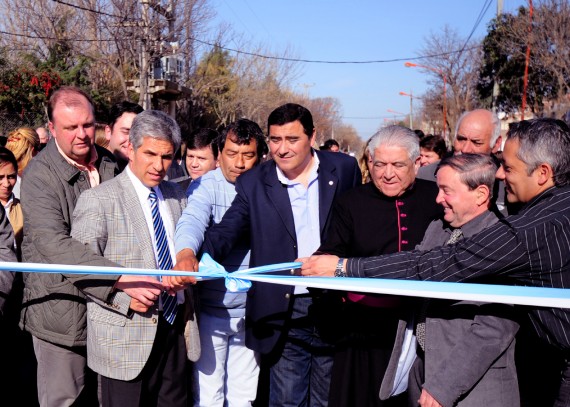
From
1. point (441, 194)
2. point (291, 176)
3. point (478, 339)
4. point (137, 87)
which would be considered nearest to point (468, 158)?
point (441, 194)

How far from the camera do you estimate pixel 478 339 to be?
8.32 ft

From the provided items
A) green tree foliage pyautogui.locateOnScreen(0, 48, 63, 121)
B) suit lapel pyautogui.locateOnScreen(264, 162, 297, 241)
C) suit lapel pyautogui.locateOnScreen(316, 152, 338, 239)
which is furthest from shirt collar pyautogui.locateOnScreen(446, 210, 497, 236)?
green tree foliage pyautogui.locateOnScreen(0, 48, 63, 121)

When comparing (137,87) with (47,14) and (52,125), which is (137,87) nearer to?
(47,14)

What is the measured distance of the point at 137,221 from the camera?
3.03m

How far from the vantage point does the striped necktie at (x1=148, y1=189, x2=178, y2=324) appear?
3094mm

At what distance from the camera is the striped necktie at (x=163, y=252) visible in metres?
3.09

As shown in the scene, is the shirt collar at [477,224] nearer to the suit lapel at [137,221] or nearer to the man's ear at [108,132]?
the suit lapel at [137,221]

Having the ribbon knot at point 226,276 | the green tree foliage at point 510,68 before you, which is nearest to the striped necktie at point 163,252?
the ribbon knot at point 226,276

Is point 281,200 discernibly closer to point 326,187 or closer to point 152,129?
point 326,187

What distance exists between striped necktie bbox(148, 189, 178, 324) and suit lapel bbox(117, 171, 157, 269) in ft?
0.19

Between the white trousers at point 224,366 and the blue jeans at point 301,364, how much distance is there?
388mm

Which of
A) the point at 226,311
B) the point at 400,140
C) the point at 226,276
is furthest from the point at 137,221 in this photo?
the point at 400,140

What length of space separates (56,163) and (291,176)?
4.64ft

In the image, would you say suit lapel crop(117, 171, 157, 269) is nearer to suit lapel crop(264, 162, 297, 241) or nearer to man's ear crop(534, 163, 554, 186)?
suit lapel crop(264, 162, 297, 241)
